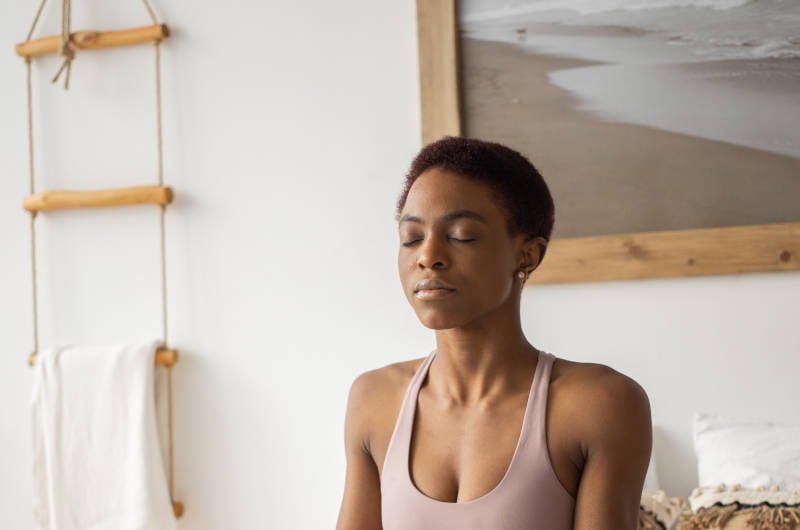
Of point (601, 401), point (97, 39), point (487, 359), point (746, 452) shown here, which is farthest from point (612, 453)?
point (97, 39)

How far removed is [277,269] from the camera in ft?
6.21

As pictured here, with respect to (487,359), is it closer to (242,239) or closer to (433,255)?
(433,255)

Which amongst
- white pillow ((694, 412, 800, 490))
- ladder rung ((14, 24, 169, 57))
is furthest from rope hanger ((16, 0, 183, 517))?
white pillow ((694, 412, 800, 490))

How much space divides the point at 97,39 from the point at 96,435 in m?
0.91

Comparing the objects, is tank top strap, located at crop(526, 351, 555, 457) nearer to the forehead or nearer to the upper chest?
the upper chest

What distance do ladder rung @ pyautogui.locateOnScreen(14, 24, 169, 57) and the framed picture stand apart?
64 centimetres

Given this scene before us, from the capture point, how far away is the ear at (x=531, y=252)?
0.89 meters

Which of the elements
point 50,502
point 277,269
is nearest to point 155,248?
point 277,269

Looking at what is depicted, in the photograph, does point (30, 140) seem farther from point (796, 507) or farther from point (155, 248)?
point (796, 507)

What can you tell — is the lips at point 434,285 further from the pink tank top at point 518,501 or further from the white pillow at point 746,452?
the white pillow at point 746,452

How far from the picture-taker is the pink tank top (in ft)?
2.63

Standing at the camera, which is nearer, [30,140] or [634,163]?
[634,163]

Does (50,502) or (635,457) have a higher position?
(635,457)

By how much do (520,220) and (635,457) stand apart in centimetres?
26
